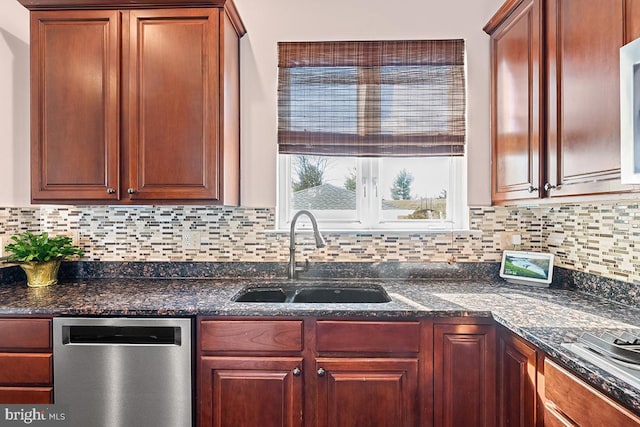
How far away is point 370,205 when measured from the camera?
2.28 meters

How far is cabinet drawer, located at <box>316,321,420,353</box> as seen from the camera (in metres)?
1.57

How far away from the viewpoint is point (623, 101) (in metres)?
1.03

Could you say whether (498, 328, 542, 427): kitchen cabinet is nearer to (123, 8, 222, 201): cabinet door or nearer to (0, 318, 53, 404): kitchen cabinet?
(123, 8, 222, 201): cabinet door

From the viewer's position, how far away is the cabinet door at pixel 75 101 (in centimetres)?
182

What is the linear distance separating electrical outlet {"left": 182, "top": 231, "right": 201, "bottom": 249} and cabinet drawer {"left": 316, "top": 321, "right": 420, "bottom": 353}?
1027 mm

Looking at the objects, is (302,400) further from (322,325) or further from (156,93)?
(156,93)

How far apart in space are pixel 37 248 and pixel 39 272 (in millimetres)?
127

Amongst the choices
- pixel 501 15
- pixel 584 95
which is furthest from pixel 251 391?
pixel 501 15

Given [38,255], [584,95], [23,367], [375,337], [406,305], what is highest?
[584,95]

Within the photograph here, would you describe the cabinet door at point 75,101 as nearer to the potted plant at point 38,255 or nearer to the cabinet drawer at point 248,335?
the potted plant at point 38,255

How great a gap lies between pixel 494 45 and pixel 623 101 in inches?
48.6

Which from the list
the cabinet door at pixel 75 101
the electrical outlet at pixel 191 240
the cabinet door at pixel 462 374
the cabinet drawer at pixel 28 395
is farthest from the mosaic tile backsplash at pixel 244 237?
the cabinet drawer at pixel 28 395

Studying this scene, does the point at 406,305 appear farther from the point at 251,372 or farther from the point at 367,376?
the point at 251,372

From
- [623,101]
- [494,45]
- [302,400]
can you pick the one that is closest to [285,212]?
[302,400]
